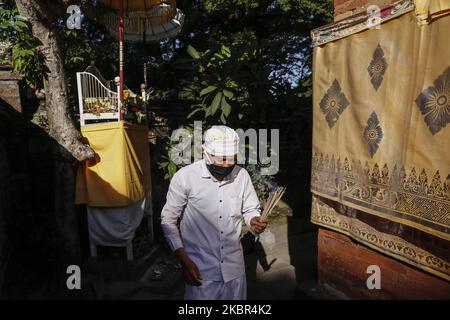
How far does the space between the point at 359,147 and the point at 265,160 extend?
14.8ft

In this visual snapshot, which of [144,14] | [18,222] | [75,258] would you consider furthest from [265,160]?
[18,222]

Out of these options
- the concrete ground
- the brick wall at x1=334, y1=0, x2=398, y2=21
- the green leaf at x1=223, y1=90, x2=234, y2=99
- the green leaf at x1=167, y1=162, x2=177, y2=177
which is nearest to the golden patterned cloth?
the brick wall at x1=334, y1=0, x2=398, y2=21

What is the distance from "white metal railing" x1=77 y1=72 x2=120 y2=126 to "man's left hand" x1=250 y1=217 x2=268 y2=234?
9.55 feet

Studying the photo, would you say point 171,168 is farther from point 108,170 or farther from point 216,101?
point 108,170

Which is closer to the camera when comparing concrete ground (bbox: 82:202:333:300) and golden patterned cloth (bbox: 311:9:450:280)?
golden patterned cloth (bbox: 311:9:450:280)

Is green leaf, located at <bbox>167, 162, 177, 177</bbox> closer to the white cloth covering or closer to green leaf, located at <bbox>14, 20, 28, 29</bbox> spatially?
the white cloth covering

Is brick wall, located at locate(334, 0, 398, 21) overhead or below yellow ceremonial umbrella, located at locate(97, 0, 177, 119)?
below

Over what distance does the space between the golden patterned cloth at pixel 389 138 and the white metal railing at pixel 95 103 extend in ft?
9.44

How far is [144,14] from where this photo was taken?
5977 millimetres

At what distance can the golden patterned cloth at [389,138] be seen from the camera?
2373 mm

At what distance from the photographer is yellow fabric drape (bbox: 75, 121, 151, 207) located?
175 inches

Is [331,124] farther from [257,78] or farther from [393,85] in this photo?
[257,78]

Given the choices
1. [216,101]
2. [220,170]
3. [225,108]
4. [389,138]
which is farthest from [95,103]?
[389,138]

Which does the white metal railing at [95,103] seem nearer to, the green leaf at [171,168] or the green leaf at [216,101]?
the green leaf at [171,168]
